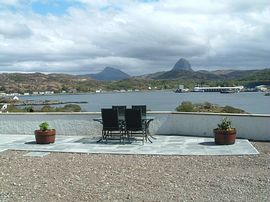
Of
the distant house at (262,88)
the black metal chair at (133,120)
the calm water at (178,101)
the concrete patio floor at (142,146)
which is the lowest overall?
the calm water at (178,101)

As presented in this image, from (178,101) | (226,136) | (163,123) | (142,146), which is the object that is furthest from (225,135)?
(178,101)

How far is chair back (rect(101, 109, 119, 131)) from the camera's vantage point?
30.6 feet

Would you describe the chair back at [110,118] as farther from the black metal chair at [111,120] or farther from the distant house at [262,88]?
the distant house at [262,88]

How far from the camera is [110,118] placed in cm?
938

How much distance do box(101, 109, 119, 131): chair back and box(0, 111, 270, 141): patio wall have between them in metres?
1.72

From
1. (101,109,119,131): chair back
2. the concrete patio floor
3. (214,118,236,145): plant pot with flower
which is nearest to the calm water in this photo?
the concrete patio floor

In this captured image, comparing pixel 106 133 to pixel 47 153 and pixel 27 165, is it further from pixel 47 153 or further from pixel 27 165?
pixel 27 165

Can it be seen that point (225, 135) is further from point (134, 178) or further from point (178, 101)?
point (178, 101)

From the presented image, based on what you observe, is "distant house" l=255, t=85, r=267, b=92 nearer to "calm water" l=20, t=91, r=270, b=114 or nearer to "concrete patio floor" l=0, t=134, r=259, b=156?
"calm water" l=20, t=91, r=270, b=114

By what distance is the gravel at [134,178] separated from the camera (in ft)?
16.4

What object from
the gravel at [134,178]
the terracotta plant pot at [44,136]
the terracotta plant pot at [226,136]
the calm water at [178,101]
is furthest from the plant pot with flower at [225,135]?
the calm water at [178,101]

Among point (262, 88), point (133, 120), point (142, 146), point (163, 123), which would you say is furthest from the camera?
point (262, 88)

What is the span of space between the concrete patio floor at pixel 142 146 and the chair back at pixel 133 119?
0.43 meters

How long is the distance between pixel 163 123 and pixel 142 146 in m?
1.92
